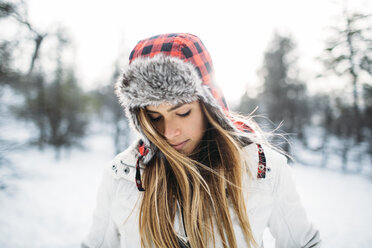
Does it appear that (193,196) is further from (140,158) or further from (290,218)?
(290,218)

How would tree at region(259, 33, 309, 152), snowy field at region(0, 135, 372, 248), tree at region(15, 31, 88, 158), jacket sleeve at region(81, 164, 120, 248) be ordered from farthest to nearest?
tree at region(259, 33, 309, 152), tree at region(15, 31, 88, 158), snowy field at region(0, 135, 372, 248), jacket sleeve at region(81, 164, 120, 248)

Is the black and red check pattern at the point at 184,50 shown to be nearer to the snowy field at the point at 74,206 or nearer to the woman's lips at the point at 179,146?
the woman's lips at the point at 179,146

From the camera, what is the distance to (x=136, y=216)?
1.31m

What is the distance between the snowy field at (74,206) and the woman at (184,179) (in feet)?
7.76

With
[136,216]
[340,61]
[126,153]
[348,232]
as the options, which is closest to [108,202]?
[136,216]

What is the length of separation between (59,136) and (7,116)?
13.8m

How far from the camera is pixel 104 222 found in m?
1.36

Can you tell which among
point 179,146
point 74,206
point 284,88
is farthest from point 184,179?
point 284,88

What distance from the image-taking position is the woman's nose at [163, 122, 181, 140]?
50.8 inches

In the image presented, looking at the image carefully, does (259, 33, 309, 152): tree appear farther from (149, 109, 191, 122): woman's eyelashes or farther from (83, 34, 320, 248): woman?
(149, 109, 191, 122): woman's eyelashes

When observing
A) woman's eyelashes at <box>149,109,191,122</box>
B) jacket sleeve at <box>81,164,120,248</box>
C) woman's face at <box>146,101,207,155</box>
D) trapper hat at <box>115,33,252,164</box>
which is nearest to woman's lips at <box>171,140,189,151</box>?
woman's face at <box>146,101,207,155</box>

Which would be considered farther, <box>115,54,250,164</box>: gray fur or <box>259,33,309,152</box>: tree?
<box>259,33,309,152</box>: tree

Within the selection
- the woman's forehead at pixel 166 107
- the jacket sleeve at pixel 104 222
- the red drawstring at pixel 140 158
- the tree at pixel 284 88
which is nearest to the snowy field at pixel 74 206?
the jacket sleeve at pixel 104 222

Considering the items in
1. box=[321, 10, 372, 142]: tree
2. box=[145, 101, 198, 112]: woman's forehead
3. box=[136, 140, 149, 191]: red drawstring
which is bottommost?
box=[136, 140, 149, 191]: red drawstring
